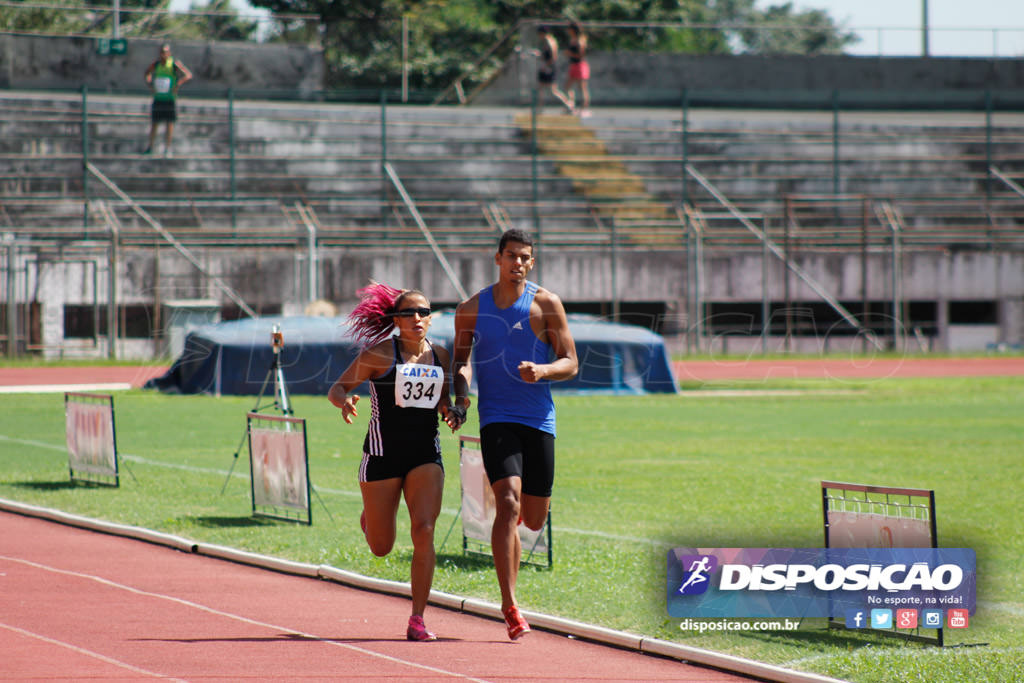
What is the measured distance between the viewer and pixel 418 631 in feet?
26.1

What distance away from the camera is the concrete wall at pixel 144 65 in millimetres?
44938

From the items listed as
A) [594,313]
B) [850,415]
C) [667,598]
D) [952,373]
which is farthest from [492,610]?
[594,313]

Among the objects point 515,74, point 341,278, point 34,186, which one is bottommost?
point 341,278

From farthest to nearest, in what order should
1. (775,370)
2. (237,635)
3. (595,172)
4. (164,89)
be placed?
(595,172) → (164,89) → (775,370) → (237,635)

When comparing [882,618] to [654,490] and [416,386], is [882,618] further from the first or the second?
[654,490]

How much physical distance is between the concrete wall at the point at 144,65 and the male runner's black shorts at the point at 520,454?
36439 mm

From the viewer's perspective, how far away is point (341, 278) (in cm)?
3628

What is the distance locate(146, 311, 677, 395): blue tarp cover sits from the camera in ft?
86.5

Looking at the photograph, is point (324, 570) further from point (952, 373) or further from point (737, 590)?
point (952, 373)

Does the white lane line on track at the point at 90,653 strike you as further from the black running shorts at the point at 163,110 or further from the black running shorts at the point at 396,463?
the black running shorts at the point at 163,110

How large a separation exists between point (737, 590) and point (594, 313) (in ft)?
103

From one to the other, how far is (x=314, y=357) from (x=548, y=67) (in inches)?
870

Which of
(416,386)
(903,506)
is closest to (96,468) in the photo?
(416,386)

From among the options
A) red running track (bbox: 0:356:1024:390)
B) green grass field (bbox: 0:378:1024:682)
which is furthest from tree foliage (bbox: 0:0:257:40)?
green grass field (bbox: 0:378:1024:682)
